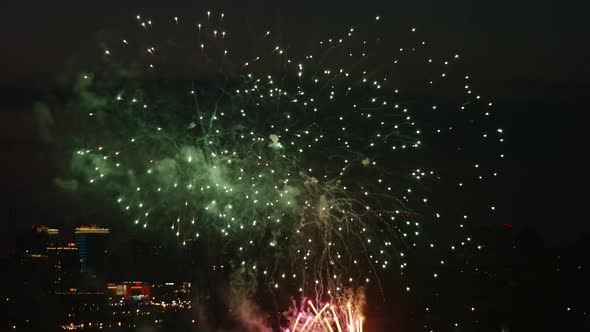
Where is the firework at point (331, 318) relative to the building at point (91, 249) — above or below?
below

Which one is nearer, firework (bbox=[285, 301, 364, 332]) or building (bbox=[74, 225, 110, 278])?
firework (bbox=[285, 301, 364, 332])

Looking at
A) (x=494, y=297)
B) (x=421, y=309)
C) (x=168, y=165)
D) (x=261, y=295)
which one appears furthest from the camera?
(x=494, y=297)

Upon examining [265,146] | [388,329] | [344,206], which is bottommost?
[388,329]

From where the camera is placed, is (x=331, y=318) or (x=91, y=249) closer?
(x=331, y=318)

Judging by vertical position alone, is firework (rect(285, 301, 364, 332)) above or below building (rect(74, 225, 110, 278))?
below

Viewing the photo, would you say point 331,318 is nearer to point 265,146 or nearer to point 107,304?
point 265,146

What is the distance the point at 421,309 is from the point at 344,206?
1401cm

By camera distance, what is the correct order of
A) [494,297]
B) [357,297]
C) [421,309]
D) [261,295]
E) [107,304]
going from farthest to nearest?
[107,304] → [494,297] → [421,309] → [261,295] → [357,297]

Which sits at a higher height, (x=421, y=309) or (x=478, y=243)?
(x=478, y=243)

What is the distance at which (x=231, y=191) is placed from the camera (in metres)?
10.6

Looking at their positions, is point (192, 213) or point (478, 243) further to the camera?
point (478, 243)

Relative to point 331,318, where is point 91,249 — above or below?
above

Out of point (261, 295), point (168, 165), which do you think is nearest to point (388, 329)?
point (261, 295)

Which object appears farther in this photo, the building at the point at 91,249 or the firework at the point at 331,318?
the building at the point at 91,249
